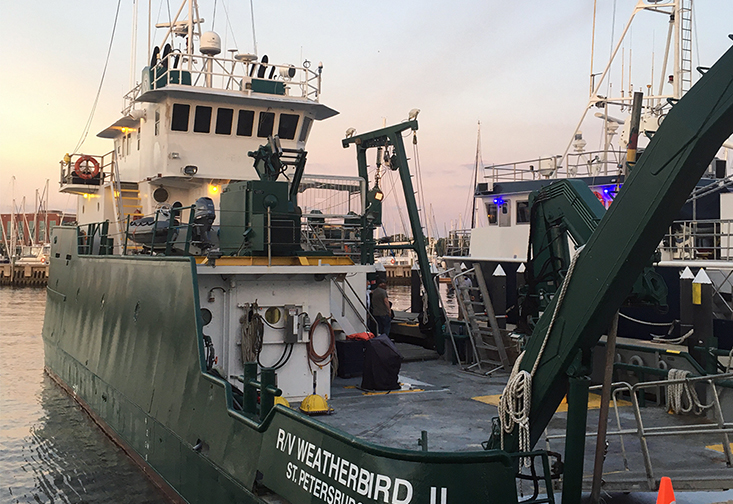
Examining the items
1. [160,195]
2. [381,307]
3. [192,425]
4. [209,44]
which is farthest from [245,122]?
[192,425]

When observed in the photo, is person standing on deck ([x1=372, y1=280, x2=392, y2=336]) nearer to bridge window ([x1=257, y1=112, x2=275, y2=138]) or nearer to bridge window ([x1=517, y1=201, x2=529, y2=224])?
bridge window ([x1=257, y1=112, x2=275, y2=138])

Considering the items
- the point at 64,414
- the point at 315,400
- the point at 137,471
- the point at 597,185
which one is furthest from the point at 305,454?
the point at 597,185

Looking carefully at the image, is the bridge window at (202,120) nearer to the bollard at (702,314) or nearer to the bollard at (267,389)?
the bollard at (267,389)

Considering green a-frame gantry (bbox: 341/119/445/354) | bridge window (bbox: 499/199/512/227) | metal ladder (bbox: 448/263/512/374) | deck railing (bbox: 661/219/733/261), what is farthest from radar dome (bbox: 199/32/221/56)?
deck railing (bbox: 661/219/733/261)

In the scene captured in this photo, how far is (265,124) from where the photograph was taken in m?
15.7

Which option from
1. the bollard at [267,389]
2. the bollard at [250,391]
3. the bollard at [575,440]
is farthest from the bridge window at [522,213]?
the bollard at [575,440]

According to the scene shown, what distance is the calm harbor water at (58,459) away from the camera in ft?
29.8

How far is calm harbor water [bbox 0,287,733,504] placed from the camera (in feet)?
29.8

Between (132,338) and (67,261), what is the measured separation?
21.9ft

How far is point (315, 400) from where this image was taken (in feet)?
27.5

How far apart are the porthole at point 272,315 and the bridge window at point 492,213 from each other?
13.8 metres

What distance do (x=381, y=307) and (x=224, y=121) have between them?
19.4 feet

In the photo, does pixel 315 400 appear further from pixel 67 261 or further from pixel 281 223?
pixel 67 261

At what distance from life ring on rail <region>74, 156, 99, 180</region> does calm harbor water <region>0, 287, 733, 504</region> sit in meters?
5.49
